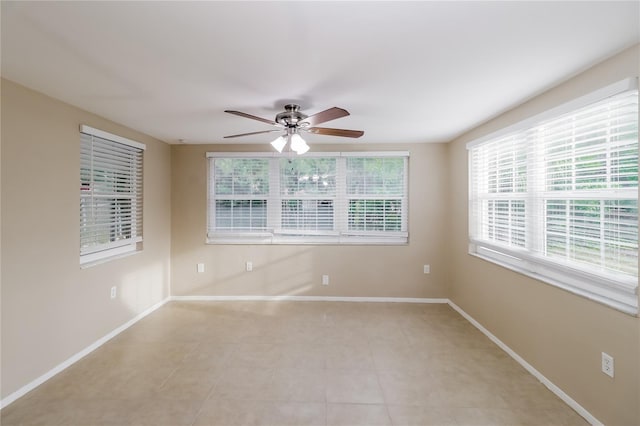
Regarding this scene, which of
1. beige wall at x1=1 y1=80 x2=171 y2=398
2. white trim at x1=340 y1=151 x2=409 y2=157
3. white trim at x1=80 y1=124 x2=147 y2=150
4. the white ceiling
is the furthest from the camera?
white trim at x1=340 y1=151 x2=409 y2=157

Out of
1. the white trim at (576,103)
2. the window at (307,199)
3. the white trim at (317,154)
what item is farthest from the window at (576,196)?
the window at (307,199)

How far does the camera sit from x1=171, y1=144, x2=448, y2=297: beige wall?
4.17m

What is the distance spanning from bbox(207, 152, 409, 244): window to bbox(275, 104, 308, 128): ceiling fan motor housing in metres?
1.71

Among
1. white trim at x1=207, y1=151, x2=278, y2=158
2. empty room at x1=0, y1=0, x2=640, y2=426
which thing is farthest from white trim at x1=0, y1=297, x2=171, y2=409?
white trim at x1=207, y1=151, x2=278, y2=158

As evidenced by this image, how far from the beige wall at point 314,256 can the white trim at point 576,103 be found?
1.43 metres

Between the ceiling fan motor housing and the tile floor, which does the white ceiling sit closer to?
the ceiling fan motor housing

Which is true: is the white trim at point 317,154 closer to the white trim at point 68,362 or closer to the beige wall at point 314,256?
the beige wall at point 314,256

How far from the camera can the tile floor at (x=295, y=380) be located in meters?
1.93

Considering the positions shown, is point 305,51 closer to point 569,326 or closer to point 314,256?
point 569,326

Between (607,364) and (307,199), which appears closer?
(607,364)

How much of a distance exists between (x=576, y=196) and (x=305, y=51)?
2129 mm

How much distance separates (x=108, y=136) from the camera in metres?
3.00

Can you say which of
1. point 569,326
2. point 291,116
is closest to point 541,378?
point 569,326

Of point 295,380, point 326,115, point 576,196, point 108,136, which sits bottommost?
point 295,380
